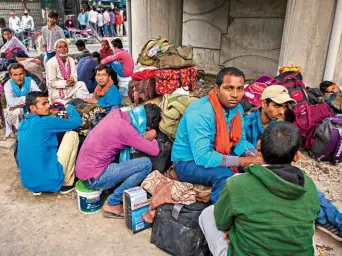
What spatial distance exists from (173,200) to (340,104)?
3377mm

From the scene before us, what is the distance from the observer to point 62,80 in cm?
539

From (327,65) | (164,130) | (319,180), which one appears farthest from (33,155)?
(327,65)

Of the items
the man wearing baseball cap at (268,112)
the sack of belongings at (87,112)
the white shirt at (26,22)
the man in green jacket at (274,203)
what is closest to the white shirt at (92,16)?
the white shirt at (26,22)

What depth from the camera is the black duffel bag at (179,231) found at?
2494 millimetres

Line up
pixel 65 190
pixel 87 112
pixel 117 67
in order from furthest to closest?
pixel 117 67
pixel 87 112
pixel 65 190

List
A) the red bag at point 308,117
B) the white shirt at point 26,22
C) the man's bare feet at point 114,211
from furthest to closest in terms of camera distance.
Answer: the white shirt at point 26,22
the red bag at point 308,117
the man's bare feet at point 114,211

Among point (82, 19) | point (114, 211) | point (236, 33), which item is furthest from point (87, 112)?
point (82, 19)

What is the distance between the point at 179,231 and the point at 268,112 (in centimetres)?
164

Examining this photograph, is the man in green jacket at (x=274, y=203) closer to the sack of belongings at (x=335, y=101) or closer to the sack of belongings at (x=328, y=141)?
the sack of belongings at (x=328, y=141)

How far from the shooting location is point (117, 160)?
3395 millimetres

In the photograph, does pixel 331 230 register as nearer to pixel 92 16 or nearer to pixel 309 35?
pixel 309 35

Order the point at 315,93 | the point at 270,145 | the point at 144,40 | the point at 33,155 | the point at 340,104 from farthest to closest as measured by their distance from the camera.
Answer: the point at 144,40, the point at 315,93, the point at 340,104, the point at 33,155, the point at 270,145

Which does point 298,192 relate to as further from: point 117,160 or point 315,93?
point 315,93

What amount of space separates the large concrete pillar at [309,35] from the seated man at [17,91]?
4.38m
